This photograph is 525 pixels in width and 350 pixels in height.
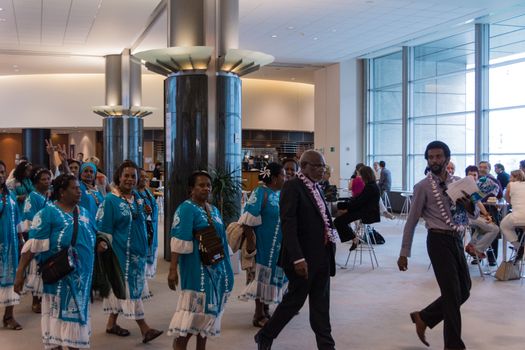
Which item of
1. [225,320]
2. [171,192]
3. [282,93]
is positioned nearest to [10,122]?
[282,93]

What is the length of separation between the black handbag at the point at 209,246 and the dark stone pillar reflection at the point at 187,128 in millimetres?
4557

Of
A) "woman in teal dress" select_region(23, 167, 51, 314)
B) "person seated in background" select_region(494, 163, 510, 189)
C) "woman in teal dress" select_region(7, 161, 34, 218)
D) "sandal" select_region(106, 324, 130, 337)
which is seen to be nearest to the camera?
"sandal" select_region(106, 324, 130, 337)

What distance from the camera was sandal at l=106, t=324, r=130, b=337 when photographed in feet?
16.1

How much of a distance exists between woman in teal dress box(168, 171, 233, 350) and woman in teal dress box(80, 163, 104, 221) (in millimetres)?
2223

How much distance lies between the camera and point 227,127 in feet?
27.8

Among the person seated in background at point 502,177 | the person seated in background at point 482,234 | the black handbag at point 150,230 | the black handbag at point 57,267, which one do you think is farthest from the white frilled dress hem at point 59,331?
the person seated in background at point 502,177

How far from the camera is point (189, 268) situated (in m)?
3.85

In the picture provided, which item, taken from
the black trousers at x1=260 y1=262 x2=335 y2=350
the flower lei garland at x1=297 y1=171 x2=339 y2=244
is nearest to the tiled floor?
the black trousers at x1=260 y1=262 x2=335 y2=350

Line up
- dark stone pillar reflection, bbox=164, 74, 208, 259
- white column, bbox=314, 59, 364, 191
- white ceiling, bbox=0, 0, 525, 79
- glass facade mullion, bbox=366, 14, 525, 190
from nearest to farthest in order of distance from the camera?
1. dark stone pillar reflection, bbox=164, 74, 208, 259
2. white ceiling, bbox=0, 0, 525, 79
3. glass facade mullion, bbox=366, 14, 525, 190
4. white column, bbox=314, 59, 364, 191

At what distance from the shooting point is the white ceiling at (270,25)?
493 inches

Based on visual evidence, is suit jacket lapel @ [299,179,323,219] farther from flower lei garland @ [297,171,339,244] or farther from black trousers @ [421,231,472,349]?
black trousers @ [421,231,472,349]

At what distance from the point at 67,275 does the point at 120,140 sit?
14687mm

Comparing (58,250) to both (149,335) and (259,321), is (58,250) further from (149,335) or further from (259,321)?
(259,321)

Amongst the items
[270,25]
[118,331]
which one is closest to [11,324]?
[118,331]
